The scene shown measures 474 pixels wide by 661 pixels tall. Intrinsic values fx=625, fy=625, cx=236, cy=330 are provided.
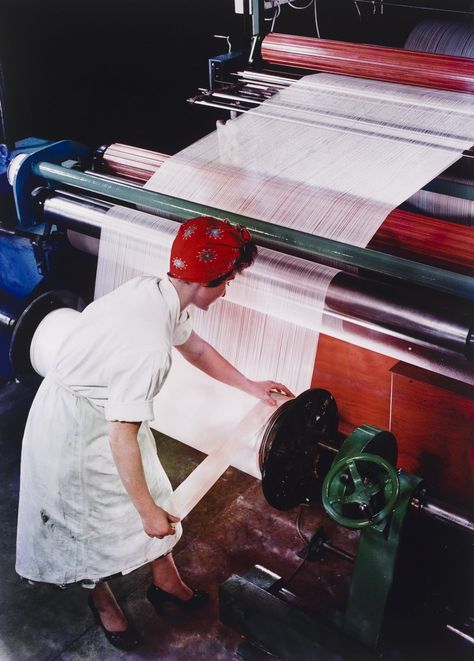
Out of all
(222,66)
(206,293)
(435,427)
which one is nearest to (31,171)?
(222,66)

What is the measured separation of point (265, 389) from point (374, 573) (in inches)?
27.5

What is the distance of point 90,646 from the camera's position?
2262mm

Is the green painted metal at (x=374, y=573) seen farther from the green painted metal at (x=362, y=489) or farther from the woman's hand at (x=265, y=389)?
the woman's hand at (x=265, y=389)

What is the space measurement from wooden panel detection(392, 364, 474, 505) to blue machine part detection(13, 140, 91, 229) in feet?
5.56

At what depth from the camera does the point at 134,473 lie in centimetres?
178

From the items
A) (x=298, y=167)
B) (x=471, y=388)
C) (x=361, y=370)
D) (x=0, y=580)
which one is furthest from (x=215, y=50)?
(x=0, y=580)

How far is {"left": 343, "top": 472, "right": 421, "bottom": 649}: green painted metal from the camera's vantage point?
1.72 m

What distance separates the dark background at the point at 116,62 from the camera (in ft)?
12.3

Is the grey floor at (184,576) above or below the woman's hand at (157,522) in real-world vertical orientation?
below

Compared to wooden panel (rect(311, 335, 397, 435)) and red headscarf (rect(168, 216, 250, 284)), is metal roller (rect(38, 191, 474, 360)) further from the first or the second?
wooden panel (rect(311, 335, 397, 435))

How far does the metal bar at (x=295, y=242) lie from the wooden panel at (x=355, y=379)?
1.68ft

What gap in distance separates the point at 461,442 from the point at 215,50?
3.70 metres

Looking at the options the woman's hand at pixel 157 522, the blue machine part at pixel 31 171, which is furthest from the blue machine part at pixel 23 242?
the woman's hand at pixel 157 522

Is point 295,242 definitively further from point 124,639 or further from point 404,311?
point 124,639
